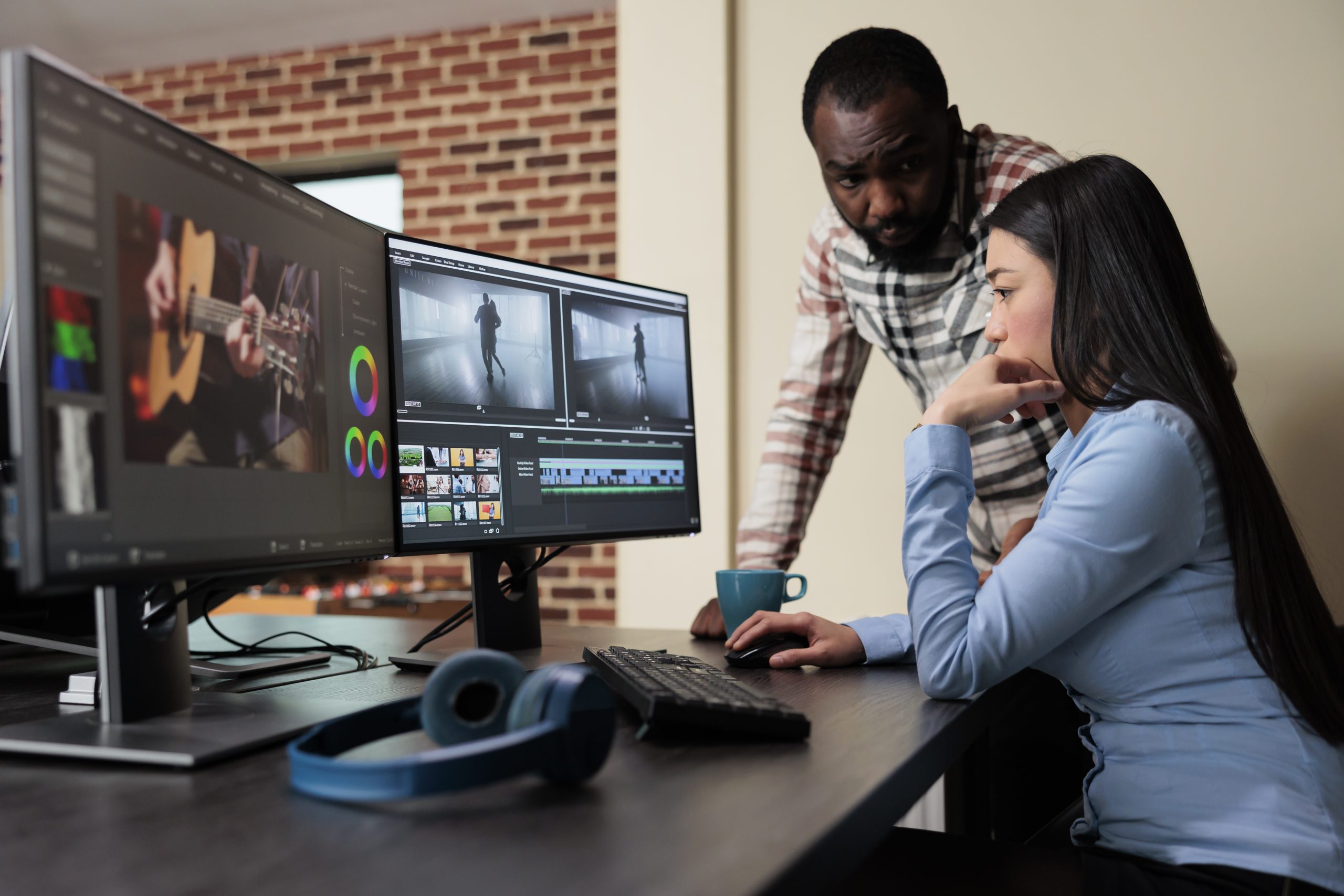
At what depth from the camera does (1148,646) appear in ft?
3.12

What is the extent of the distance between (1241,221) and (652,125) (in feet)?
4.25

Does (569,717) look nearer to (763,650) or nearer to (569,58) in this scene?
(763,650)

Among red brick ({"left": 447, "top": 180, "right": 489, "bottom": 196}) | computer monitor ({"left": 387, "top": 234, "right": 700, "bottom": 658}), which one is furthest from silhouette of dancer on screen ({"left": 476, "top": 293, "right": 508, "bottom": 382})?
red brick ({"left": 447, "top": 180, "right": 489, "bottom": 196})

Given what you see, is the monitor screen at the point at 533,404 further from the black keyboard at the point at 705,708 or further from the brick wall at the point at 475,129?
the brick wall at the point at 475,129

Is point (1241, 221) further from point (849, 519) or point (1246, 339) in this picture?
point (849, 519)

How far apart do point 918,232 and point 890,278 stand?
0.39 feet

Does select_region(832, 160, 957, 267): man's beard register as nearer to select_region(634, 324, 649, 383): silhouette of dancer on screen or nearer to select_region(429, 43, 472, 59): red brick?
select_region(634, 324, 649, 383): silhouette of dancer on screen

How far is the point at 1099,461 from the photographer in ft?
3.10

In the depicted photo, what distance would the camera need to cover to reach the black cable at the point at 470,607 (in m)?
1.28

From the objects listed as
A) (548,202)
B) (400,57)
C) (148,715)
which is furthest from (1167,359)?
(400,57)

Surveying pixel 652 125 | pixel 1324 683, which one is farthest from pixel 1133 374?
pixel 652 125

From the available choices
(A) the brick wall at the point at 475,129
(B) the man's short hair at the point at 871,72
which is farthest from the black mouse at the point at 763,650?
(A) the brick wall at the point at 475,129

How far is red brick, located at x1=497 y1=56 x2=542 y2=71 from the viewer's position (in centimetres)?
374

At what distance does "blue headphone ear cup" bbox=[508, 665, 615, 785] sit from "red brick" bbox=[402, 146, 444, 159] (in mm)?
3543
